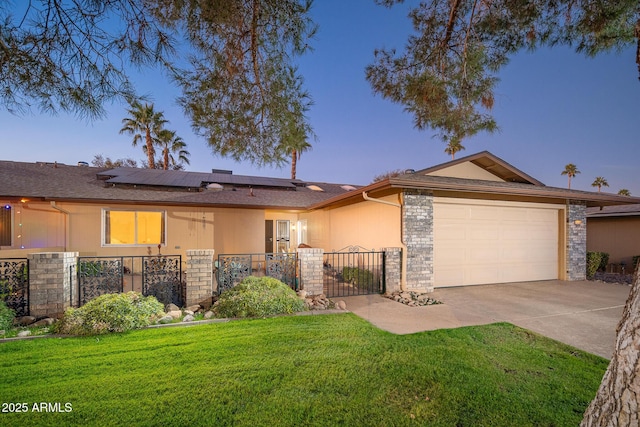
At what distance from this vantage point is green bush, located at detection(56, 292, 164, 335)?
441 cm

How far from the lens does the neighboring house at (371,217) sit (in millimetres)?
7824

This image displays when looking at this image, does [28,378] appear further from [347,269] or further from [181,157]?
[181,157]

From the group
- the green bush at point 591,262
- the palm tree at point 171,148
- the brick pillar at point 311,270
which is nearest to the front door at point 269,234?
the brick pillar at point 311,270

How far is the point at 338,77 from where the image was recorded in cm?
720

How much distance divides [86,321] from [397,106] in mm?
6634

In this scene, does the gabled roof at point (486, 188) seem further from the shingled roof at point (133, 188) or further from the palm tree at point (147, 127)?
the palm tree at point (147, 127)

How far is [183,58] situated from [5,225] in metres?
9.79

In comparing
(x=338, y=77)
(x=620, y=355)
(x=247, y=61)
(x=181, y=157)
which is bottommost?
(x=620, y=355)

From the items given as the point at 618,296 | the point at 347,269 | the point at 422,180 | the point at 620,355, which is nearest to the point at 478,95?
the point at 422,180

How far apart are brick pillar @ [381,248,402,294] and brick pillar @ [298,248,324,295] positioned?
1.82 meters

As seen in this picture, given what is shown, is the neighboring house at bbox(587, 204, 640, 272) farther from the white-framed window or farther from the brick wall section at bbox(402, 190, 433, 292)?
the white-framed window

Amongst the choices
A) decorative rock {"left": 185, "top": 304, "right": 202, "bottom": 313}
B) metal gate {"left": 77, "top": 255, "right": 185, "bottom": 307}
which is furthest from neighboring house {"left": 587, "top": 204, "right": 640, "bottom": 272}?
metal gate {"left": 77, "top": 255, "right": 185, "bottom": 307}

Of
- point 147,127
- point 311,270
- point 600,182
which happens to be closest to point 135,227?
point 311,270

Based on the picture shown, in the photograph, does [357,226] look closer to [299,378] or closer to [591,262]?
[299,378]
